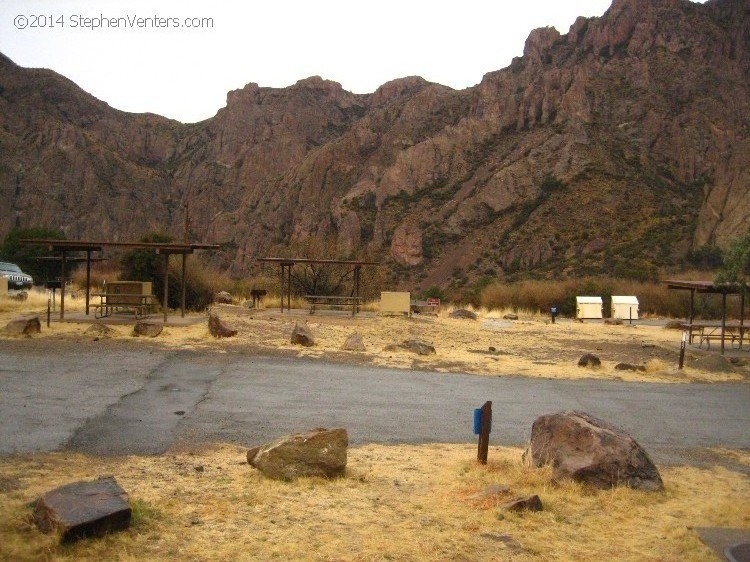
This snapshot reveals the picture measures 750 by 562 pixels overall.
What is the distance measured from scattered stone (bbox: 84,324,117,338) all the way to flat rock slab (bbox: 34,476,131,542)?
13.2 meters

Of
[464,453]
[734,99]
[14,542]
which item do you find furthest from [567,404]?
[734,99]

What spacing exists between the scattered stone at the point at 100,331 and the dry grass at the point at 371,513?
11101mm

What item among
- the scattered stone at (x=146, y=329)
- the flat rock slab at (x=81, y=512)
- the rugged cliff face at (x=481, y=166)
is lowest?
the flat rock slab at (x=81, y=512)

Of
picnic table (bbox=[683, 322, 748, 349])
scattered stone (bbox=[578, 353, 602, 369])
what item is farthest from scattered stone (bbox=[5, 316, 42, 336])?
picnic table (bbox=[683, 322, 748, 349])

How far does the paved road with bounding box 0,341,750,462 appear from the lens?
9.64 metres

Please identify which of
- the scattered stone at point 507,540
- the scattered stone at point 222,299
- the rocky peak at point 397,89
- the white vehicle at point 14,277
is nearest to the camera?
the scattered stone at point 507,540

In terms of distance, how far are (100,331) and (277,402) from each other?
8.74m

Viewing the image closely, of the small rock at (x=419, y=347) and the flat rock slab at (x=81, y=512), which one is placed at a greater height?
the flat rock slab at (x=81, y=512)

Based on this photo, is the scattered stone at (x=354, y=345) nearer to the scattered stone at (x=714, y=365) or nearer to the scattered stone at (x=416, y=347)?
the scattered stone at (x=416, y=347)

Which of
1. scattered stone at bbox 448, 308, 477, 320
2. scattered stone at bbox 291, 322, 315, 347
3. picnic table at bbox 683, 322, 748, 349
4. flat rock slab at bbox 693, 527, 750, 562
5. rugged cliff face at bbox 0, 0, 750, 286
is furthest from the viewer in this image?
rugged cliff face at bbox 0, 0, 750, 286

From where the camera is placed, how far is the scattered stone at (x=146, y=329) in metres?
19.1

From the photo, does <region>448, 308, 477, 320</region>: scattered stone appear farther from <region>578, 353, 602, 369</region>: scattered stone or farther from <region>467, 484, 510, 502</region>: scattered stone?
<region>467, 484, 510, 502</region>: scattered stone

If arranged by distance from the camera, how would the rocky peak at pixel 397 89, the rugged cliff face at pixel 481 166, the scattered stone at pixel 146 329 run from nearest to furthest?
the scattered stone at pixel 146 329
the rugged cliff face at pixel 481 166
the rocky peak at pixel 397 89

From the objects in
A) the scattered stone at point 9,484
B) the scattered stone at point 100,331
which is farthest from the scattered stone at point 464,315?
the scattered stone at point 9,484
